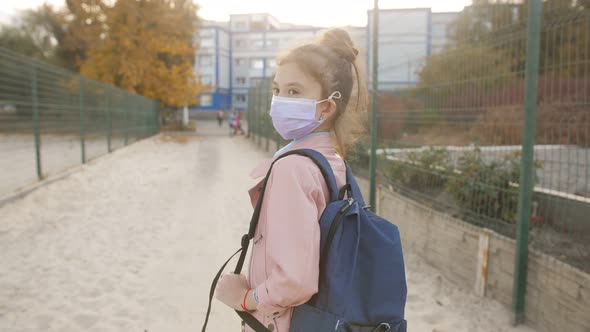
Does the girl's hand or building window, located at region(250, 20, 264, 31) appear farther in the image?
building window, located at region(250, 20, 264, 31)

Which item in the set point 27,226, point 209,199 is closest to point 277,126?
point 27,226

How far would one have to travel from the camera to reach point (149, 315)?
3.42 m

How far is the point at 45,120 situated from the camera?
9.04 m

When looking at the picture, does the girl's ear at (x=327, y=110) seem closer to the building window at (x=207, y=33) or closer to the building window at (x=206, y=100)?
the building window at (x=207, y=33)

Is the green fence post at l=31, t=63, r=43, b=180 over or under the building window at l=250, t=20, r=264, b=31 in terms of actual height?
under

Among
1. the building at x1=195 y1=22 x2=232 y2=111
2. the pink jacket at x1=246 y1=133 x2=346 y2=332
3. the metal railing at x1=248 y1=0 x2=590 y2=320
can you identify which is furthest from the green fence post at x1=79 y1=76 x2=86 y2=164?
the building at x1=195 y1=22 x2=232 y2=111

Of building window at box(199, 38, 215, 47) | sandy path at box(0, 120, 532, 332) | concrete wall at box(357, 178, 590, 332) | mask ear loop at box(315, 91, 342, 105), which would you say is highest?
building window at box(199, 38, 215, 47)

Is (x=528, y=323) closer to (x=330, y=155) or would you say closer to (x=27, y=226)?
(x=330, y=155)

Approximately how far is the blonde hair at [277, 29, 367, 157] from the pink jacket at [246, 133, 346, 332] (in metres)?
0.25

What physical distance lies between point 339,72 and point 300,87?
0.42 ft

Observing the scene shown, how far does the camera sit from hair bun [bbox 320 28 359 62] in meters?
1.58

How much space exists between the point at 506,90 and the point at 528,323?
1704mm

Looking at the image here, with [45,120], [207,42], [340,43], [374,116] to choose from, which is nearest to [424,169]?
[374,116]

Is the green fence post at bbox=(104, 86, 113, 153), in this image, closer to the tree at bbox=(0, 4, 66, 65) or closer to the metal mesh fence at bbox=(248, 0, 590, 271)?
the metal mesh fence at bbox=(248, 0, 590, 271)
